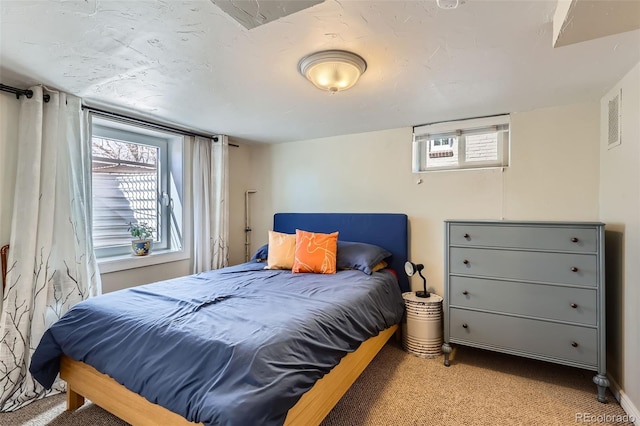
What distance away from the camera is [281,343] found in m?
1.29

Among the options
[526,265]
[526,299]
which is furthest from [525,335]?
[526,265]

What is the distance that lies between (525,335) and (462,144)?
5.47 feet

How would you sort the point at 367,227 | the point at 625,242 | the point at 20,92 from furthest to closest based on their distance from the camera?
the point at 367,227 < the point at 20,92 < the point at 625,242

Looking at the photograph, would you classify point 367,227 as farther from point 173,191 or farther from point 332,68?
point 173,191

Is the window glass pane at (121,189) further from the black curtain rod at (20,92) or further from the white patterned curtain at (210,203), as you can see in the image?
the black curtain rod at (20,92)

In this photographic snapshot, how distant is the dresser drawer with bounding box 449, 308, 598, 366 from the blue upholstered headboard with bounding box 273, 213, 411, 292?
27.2 inches

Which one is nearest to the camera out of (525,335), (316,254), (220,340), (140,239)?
(220,340)

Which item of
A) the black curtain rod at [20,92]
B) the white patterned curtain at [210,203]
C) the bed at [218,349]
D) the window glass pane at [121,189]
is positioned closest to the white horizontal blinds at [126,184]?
the window glass pane at [121,189]

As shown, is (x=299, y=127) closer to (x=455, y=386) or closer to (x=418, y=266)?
(x=418, y=266)

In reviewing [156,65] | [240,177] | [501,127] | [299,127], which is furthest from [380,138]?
[156,65]

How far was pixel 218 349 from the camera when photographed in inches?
48.7

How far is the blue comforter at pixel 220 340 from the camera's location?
1117 mm

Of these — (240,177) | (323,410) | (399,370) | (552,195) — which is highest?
(240,177)

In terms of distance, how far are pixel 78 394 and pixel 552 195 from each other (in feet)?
11.9
